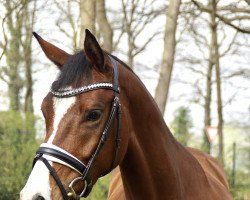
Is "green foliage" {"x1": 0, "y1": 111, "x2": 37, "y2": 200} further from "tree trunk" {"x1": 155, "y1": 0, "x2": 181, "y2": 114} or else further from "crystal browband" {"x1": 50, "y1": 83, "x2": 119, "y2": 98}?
"crystal browband" {"x1": 50, "y1": 83, "x2": 119, "y2": 98}

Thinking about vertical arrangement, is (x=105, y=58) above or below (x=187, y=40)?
below

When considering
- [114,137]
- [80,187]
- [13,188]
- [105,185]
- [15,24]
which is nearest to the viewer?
[80,187]

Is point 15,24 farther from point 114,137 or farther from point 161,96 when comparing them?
point 114,137

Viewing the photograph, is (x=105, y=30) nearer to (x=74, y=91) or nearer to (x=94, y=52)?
(x=94, y=52)

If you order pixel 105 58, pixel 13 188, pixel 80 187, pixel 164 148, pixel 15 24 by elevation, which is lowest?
pixel 13 188

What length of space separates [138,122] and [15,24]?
1578 cm

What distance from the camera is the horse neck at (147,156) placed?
10.0 feet

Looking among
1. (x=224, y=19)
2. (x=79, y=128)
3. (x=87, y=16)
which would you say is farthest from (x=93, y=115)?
(x=224, y=19)

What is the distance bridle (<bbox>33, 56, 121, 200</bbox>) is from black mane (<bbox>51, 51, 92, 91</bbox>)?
0.14ft

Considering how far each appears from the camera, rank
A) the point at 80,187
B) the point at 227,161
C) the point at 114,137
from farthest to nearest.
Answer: the point at 227,161 → the point at 114,137 → the point at 80,187

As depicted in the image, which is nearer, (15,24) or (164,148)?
(164,148)

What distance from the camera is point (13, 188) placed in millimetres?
9602

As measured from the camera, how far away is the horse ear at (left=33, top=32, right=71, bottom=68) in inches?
117

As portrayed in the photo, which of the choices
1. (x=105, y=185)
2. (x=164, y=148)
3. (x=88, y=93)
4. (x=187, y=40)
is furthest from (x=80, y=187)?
(x=187, y=40)
